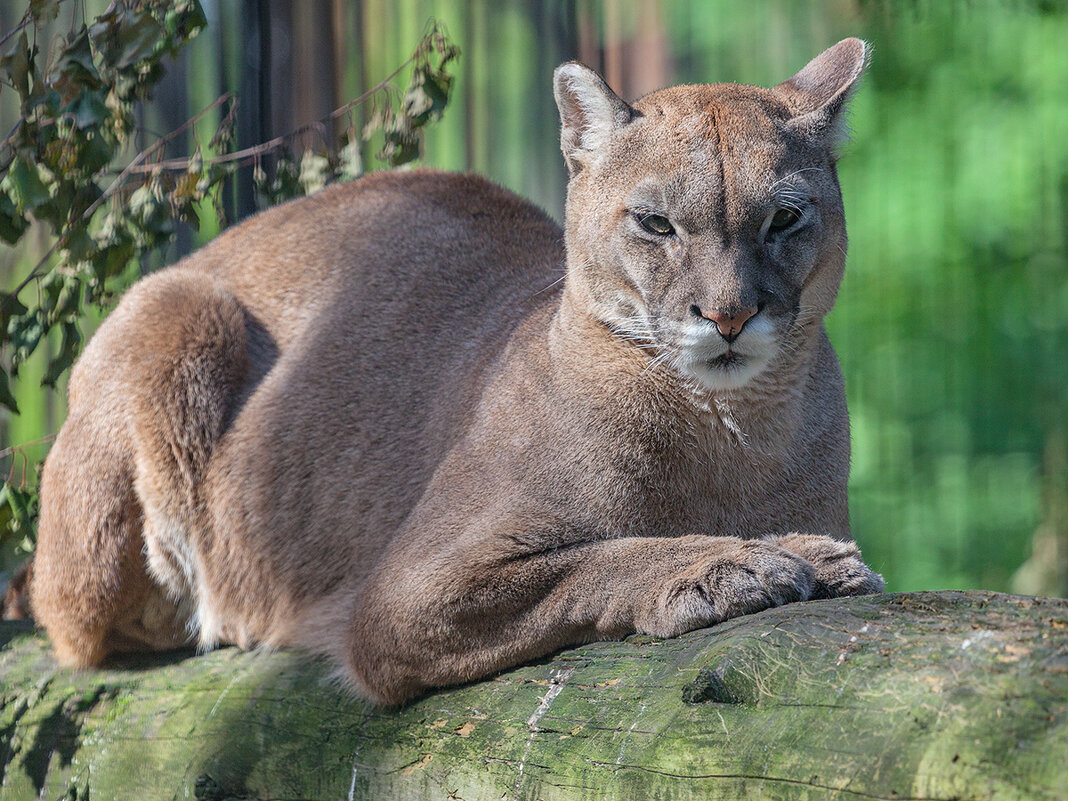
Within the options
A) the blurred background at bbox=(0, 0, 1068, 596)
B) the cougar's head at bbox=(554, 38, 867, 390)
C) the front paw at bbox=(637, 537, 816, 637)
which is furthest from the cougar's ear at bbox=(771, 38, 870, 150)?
the blurred background at bbox=(0, 0, 1068, 596)

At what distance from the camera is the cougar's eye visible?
3.13 metres

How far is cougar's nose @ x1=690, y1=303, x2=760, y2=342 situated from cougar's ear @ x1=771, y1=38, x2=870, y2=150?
0.65m

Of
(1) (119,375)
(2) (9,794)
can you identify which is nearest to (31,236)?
(1) (119,375)

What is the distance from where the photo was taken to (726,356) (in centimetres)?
309

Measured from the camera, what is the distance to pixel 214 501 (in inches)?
163

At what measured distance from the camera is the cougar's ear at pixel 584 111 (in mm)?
3434

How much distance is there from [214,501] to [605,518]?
1.58 meters

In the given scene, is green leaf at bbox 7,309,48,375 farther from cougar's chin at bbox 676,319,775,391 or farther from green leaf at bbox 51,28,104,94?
cougar's chin at bbox 676,319,775,391

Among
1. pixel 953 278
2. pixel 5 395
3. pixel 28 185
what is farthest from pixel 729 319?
pixel 953 278

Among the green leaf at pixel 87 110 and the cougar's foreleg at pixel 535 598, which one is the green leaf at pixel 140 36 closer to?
the green leaf at pixel 87 110

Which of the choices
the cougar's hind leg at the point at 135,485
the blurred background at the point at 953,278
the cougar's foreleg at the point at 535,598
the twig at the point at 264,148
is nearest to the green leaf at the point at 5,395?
the cougar's hind leg at the point at 135,485

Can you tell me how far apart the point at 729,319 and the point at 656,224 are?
38cm

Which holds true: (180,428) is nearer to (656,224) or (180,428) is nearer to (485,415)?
(485,415)

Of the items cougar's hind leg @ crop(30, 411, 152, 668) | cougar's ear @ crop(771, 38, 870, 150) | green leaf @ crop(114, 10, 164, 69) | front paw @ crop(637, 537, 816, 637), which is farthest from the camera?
cougar's hind leg @ crop(30, 411, 152, 668)
